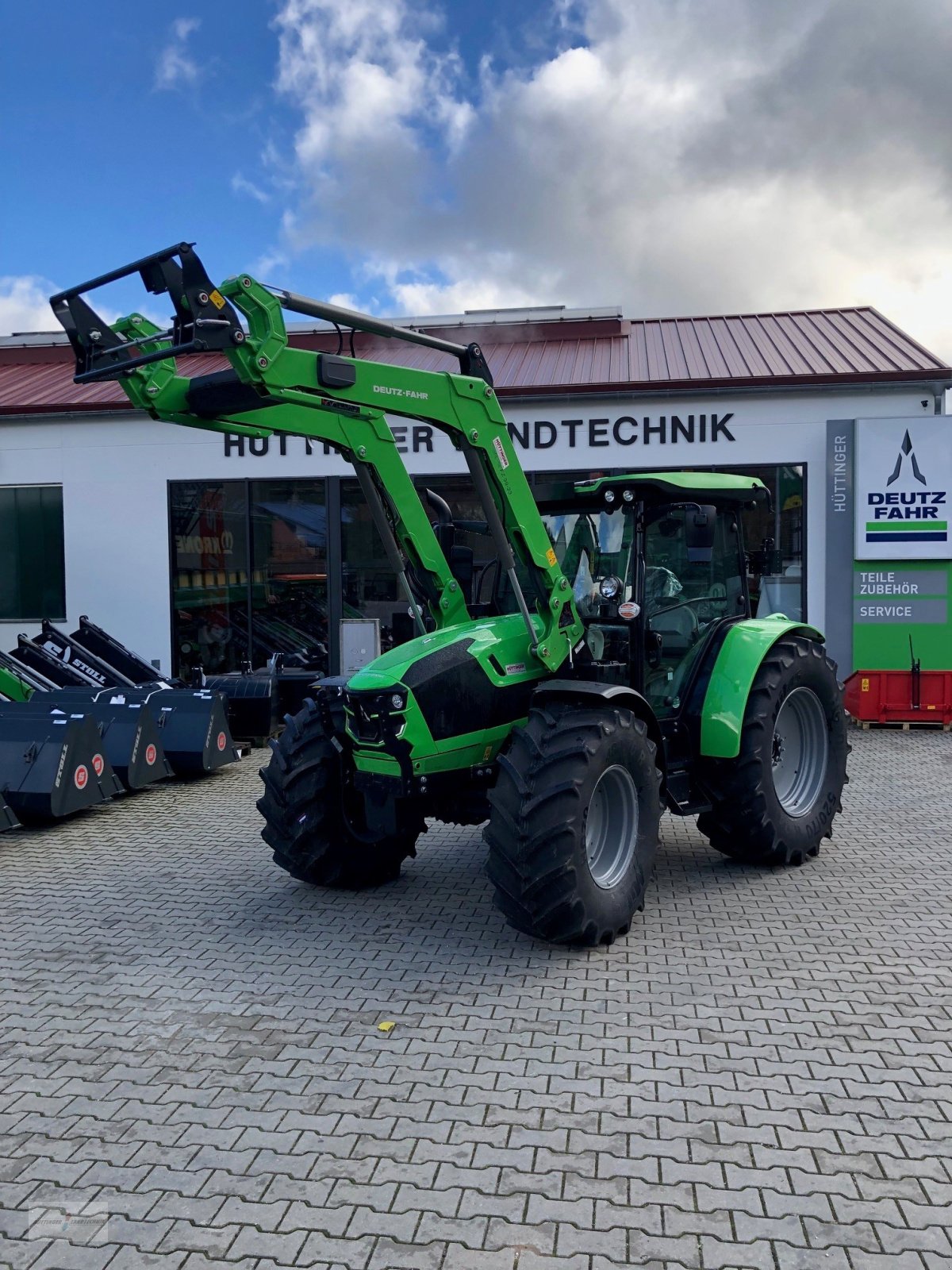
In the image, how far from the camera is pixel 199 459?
14.6 meters

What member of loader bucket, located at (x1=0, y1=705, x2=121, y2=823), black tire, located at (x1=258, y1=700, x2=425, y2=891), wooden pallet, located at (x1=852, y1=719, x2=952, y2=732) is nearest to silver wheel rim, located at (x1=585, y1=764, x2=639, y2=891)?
black tire, located at (x1=258, y1=700, x2=425, y2=891)

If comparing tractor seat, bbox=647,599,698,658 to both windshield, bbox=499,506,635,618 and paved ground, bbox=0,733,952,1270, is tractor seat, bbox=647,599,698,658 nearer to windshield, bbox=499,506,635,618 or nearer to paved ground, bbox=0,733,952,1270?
windshield, bbox=499,506,635,618

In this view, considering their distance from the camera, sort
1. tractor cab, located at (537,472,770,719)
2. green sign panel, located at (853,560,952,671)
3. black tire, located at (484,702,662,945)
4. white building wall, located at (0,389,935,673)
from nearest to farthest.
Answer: black tire, located at (484,702,662,945)
tractor cab, located at (537,472,770,719)
green sign panel, located at (853,560,952,671)
white building wall, located at (0,389,935,673)

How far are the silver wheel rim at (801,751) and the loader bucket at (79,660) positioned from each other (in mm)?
7122

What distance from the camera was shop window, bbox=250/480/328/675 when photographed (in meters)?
14.4

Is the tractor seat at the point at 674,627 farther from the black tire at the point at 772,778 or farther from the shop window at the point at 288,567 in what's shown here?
the shop window at the point at 288,567

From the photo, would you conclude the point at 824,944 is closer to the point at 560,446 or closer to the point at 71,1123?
the point at 71,1123

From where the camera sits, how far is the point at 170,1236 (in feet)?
9.74

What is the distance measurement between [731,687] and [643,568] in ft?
3.01

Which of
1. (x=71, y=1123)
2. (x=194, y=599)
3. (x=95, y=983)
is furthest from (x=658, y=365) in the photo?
(x=71, y=1123)

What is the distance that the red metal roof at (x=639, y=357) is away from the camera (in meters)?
13.5

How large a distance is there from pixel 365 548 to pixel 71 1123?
11.0m

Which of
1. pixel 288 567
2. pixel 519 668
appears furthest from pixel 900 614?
pixel 519 668

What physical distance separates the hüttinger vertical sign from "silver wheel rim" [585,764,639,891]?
8.66 metres
